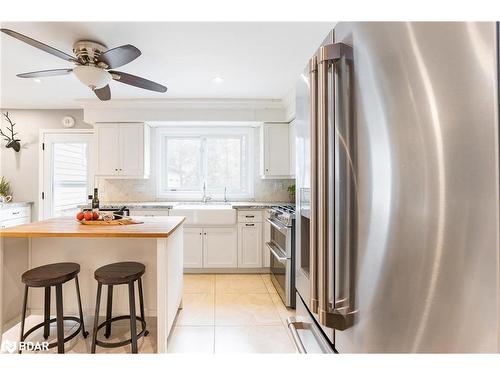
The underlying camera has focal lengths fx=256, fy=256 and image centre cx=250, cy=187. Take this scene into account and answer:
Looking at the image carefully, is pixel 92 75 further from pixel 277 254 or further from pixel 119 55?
pixel 277 254

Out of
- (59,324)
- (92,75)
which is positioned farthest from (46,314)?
(92,75)

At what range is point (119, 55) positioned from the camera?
6.20ft

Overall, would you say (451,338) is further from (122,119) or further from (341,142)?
(122,119)

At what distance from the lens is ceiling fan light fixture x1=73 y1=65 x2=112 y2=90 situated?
209cm

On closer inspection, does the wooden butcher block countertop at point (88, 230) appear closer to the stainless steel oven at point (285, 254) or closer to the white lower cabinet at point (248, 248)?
the stainless steel oven at point (285, 254)

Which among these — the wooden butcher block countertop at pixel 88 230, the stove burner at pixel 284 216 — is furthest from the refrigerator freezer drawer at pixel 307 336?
the stove burner at pixel 284 216

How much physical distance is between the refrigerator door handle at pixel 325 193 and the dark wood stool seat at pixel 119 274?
1.47m

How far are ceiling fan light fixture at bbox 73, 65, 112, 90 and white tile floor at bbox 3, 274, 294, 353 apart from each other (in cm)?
211

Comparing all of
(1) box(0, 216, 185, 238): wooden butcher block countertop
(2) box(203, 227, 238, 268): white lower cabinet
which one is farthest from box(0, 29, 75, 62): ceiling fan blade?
(2) box(203, 227, 238, 268): white lower cabinet

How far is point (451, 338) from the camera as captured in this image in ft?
1.49

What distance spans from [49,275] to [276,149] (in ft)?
10.1

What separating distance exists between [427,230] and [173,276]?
2.07m

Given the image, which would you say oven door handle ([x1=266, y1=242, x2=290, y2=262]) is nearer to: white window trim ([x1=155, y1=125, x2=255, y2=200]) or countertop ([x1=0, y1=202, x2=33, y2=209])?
white window trim ([x1=155, y1=125, x2=255, y2=200])
